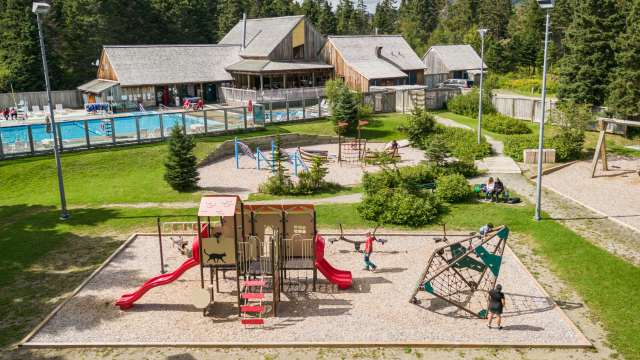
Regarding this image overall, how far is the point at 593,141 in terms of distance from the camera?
1314 inches

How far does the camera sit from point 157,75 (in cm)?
4791

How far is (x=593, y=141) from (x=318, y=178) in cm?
1965

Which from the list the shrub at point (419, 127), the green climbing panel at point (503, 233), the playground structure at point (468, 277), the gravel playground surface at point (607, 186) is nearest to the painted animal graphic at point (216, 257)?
the playground structure at point (468, 277)

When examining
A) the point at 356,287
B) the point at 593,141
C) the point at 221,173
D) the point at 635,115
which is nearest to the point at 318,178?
the point at 221,173

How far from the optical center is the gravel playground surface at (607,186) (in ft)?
70.3

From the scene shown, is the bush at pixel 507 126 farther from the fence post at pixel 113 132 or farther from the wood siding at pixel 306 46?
the fence post at pixel 113 132

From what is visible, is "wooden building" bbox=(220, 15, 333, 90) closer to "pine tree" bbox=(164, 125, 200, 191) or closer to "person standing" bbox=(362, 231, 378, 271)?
"pine tree" bbox=(164, 125, 200, 191)

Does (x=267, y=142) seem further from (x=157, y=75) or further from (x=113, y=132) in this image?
(x=157, y=75)

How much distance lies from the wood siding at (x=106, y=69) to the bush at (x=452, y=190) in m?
35.0

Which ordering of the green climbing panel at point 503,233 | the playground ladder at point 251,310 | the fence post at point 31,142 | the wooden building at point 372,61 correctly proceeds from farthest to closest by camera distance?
the wooden building at point 372,61 < the fence post at point 31,142 < the green climbing panel at point 503,233 < the playground ladder at point 251,310

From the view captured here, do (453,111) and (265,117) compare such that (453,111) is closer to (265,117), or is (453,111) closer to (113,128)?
A: (265,117)

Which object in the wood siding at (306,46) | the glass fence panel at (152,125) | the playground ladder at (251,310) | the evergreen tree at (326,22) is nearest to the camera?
the playground ladder at (251,310)

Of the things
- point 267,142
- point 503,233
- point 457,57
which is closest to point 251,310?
point 503,233

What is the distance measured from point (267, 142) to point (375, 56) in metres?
23.5
